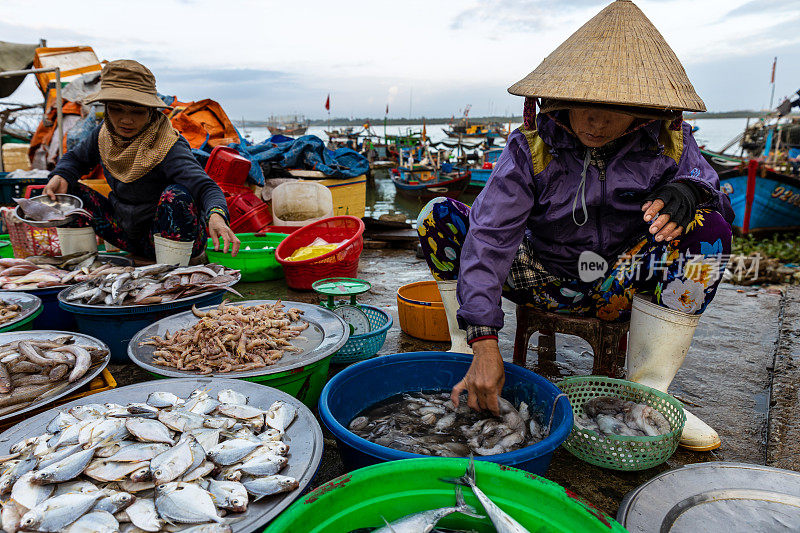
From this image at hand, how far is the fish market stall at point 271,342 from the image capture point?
220 centimetres

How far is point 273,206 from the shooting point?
276 inches

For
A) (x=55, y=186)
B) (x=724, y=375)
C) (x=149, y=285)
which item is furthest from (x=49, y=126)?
(x=724, y=375)

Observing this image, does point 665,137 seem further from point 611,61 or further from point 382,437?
point 382,437

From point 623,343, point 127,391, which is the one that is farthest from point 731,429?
point 127,391

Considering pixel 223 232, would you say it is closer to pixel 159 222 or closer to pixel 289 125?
pixel 159 222

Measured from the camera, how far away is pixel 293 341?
8.67 ft

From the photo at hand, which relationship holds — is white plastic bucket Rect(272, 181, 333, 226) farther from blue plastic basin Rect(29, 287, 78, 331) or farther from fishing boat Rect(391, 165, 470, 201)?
fishing boat Rect(391, 165, 470, 201)

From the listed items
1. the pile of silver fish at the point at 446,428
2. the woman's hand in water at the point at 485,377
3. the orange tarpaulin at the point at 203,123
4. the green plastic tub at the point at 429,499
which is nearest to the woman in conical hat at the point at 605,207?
the woman's hand in water at the point at 485,377

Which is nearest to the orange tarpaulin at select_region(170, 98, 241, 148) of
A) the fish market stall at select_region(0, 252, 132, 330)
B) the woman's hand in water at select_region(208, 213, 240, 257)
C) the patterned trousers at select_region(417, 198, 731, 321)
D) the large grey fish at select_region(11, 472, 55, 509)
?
the fish market stall at select_region(0, 252, 132, 330)

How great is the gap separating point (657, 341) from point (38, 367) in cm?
291

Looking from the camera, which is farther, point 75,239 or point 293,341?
point 75,239

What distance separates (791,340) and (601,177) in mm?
2533

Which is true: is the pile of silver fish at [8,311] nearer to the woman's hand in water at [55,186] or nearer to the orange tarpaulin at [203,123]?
the woman's hand in water at [55,186]

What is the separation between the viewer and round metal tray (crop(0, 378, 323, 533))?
1.32 metres
